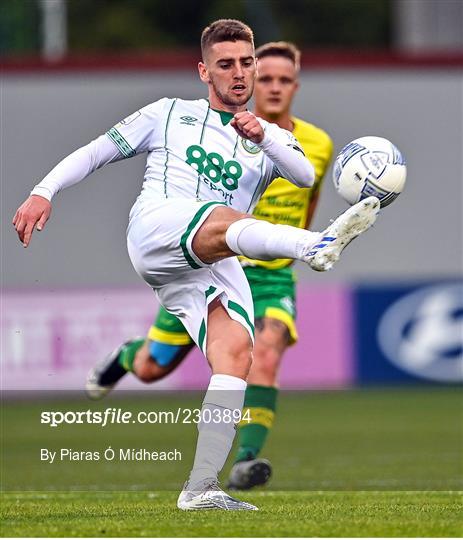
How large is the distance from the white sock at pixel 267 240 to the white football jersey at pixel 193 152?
67cm

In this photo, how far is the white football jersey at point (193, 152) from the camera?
719 cm

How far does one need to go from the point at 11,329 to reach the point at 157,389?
81.4 inches

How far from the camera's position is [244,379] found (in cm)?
689

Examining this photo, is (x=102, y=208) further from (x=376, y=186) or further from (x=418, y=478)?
(x=376, y=186)

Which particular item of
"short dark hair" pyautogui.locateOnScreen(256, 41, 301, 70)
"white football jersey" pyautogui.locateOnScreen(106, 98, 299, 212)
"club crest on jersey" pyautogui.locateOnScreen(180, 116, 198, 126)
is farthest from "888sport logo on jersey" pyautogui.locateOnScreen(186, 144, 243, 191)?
"short dark hair" pyautogui.locateOnScreen(256, 41, 301, 70)

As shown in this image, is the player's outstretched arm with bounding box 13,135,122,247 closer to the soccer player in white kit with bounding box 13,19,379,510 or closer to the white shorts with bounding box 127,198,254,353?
the soccer player in white kit with bounding box 13,19,379,510

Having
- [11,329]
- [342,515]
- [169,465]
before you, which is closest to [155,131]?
[342,515]

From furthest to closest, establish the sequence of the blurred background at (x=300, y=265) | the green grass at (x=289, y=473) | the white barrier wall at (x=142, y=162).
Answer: the white barrier wall at (x=142, y=162), the blurred background at (x=300, y=265), the green grass at (x=289, y=473)

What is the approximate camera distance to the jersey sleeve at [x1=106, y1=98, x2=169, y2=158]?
720cm

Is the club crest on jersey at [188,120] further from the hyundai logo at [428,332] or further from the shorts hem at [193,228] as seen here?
the hyundai logo at [428,332]

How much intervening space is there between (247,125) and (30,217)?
1.04 metres

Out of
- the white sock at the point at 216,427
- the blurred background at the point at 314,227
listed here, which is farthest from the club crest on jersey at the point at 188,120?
the blurred background at the point at 314,227

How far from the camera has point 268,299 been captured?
927 centimetres

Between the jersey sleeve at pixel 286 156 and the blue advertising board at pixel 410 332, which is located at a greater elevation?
the jersey sleeve at pixel 286 156
